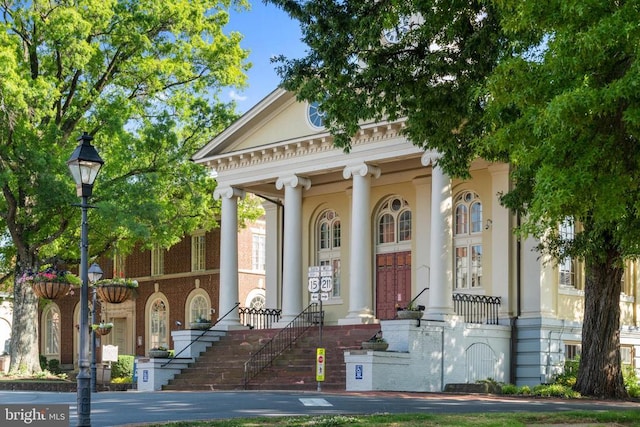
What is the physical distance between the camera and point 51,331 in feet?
177

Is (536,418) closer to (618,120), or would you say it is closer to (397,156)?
(618,120)

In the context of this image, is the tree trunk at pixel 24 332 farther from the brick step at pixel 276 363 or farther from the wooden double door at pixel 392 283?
the wooden double door at pixel 392 283

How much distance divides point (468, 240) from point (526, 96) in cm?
1700

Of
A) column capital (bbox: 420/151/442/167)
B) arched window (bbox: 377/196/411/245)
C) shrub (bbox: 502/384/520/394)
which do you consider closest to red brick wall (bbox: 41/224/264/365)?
arched window (bbox: 377/196/411/245)

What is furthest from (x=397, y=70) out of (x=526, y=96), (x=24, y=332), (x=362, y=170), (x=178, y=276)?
(x=178, y=276)

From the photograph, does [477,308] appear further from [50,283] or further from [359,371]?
[50,283]

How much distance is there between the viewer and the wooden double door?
32688mm

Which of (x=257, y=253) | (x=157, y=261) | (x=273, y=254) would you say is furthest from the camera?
(x=157, y=261)

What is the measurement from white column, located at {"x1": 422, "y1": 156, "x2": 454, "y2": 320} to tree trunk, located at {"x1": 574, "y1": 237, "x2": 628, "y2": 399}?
4473mm

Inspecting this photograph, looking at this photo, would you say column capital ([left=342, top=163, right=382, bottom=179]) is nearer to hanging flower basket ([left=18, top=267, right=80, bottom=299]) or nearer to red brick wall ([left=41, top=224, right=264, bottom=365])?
hanging flower basket ([left=18, top=267, right=80, bottom=299])

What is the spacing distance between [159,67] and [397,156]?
41.9 feet

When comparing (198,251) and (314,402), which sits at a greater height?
(198,251)

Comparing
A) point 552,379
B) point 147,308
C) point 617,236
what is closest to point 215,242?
point 147,308

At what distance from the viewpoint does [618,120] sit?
542 inches
